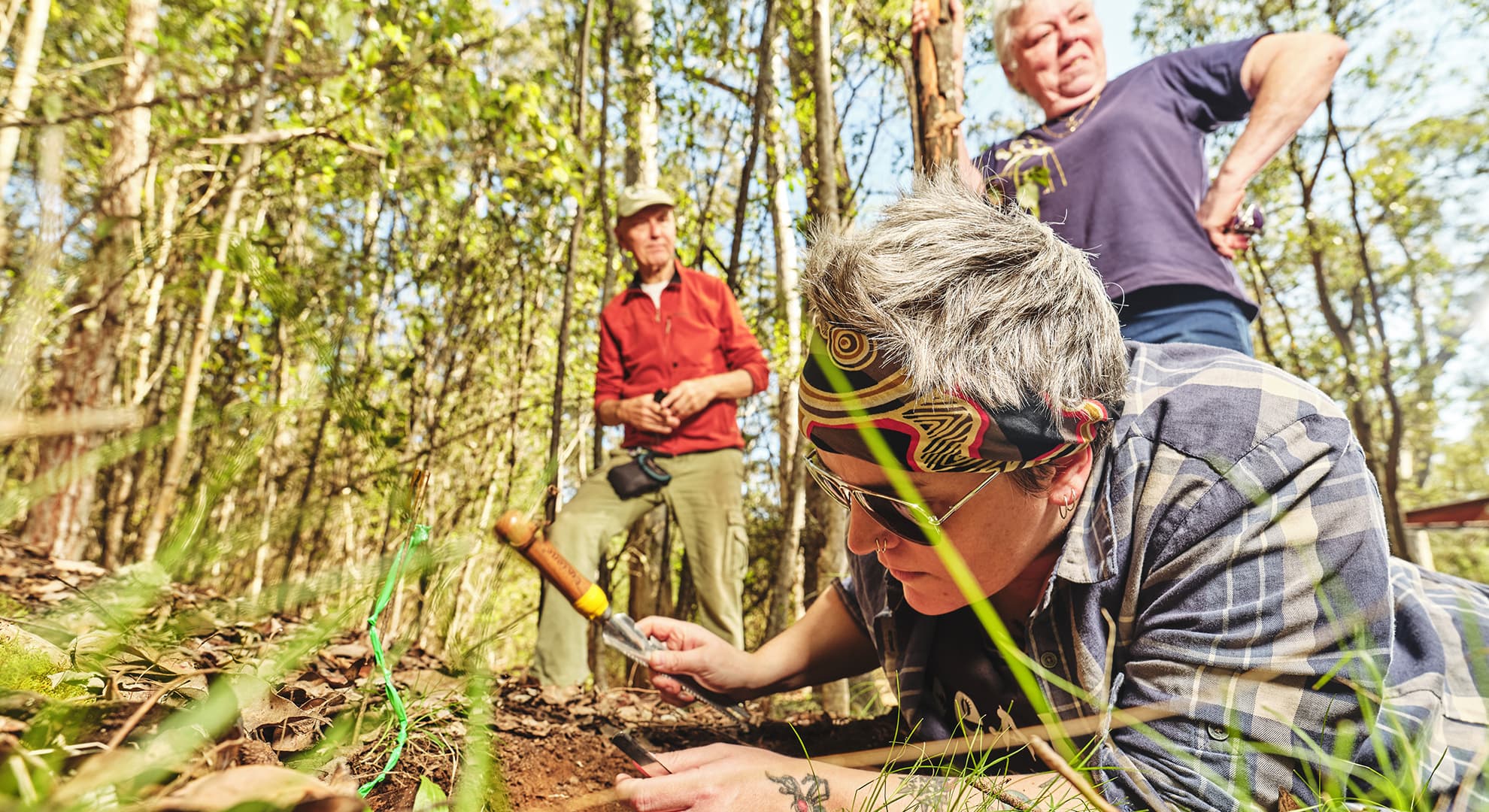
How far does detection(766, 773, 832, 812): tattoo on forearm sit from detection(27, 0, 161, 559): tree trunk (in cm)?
592

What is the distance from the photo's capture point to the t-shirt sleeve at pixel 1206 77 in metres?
2.42

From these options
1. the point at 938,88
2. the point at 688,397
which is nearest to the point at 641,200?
the point at 688,397

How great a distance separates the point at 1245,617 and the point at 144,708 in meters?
1.44

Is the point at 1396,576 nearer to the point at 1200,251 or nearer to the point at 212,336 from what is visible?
the point at 1200,251

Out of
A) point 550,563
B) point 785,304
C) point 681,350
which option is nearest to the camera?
point 550,563

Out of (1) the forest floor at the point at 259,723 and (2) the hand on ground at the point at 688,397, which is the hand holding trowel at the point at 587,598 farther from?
(2) the hand on ground at the point at 688,397

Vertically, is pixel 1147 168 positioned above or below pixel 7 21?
below

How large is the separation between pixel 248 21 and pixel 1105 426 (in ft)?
27.0

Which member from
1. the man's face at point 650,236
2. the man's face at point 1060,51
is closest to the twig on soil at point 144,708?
the man's face at point 1060,51

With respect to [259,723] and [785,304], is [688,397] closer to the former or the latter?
[259,723]

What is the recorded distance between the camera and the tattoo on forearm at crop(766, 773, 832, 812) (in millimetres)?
1220

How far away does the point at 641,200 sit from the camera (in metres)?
4.23

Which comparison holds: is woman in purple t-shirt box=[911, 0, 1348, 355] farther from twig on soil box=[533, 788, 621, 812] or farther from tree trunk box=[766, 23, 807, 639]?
tree trunk box=[766, 23, 807, 639]

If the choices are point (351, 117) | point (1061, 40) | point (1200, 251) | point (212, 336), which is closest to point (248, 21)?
point (351, 117)
